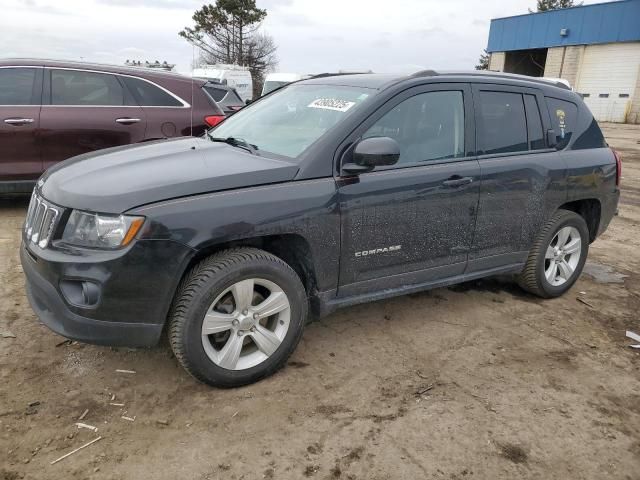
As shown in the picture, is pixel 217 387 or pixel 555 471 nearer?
pixel 555 471

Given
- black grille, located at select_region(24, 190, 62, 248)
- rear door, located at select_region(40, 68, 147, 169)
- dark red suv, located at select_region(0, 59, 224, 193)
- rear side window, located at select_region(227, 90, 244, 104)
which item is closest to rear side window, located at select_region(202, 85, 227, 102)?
rear side window, located at select_region(227, 90, 244, 104)

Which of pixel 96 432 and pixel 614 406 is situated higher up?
pixel 614 406

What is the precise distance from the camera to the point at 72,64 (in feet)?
20.2

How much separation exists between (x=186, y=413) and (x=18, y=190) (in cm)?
442

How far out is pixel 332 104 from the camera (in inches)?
137

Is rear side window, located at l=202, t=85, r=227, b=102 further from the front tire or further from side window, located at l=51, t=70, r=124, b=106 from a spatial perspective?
the front tire

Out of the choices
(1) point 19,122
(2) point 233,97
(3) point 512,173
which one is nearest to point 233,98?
(2) point 233,97

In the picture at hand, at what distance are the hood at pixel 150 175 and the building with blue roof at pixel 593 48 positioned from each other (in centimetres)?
3300

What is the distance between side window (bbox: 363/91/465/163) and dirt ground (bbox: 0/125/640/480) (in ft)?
4.20

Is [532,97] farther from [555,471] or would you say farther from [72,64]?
[72,64]

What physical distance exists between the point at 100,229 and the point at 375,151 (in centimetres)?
153

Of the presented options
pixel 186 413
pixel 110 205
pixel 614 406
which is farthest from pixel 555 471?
pixel 110 205

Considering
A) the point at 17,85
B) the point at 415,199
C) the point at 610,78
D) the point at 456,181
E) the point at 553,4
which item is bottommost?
the point at 415,199

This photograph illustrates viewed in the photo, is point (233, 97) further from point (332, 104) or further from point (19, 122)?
point (332, 104)
